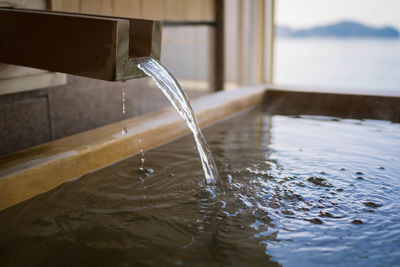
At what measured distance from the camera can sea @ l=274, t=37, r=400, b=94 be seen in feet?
24.1

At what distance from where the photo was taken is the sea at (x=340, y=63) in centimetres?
736

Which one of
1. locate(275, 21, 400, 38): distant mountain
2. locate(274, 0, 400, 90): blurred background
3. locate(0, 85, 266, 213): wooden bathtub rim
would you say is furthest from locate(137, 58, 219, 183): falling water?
locate(275, 21, 400, 38): distant mountain

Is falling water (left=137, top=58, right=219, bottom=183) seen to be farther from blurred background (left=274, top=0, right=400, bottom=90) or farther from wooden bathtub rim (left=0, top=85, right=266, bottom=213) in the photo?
blurred background (left=274, top=0, right=400, bottom=90)

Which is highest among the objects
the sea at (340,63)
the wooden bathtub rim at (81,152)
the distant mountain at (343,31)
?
the distant mountain at (343,31)

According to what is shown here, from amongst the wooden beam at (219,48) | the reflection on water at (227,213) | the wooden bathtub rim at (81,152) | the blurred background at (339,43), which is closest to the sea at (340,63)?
the blurred background at (339,43)

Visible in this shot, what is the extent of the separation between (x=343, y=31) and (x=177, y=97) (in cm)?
1368

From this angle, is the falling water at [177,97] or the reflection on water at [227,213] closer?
the reflection on water at [227,213]

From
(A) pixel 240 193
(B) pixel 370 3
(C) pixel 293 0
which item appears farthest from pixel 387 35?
(A) pixel 240 193

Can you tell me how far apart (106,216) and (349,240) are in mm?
774

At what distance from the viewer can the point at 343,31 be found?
14.4 meters

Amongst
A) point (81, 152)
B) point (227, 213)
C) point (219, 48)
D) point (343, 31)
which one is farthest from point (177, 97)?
point (343, 31)

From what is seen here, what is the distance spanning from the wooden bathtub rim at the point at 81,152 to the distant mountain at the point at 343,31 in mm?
12139

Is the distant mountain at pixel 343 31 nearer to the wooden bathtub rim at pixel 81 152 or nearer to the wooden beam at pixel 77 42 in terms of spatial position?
the wooden bathtub rim at pixel 81 152

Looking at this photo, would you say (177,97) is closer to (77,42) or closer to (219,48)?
(77,42)
